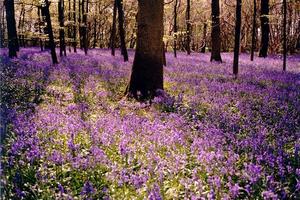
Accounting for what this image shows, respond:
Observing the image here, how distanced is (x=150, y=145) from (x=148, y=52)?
19.1 ft

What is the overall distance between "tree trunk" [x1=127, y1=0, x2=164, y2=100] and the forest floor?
28.4 inches

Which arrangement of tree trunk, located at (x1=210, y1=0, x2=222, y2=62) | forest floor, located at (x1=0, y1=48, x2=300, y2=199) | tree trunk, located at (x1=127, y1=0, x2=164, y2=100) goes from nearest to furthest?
forest floor, located at (x1=0, y1=48, x2=300, y2=199) < tree trunk, located at (x1=127, y1=0, x2=164, y2=100) < tree trunk, located at (x1=210, y1=0, x2=222, y2=62)

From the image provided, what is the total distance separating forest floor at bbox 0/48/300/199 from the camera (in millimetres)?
5560

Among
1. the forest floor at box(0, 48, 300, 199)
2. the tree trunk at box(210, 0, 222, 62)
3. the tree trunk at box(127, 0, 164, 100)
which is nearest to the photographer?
the forest floor at box(0, 48, 300, 199)

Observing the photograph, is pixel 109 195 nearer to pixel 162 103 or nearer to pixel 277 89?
pixel 162 103

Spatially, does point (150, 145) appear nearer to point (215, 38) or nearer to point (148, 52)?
point (148, 52)

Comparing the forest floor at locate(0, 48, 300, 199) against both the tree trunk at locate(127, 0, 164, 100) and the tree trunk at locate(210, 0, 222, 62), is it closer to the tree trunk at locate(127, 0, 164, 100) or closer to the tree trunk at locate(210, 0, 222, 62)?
the tree trunk at locate(127, 0, 164, 100)

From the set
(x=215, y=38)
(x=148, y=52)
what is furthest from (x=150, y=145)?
(x=215, y=38)

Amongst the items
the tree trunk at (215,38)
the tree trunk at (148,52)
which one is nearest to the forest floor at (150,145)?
the tree trunk at (148,52)

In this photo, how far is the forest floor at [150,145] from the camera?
5.56 m

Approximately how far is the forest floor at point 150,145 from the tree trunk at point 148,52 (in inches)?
28.4

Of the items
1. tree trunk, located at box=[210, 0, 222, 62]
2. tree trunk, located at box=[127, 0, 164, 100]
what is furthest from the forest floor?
tree trunk, located at box=[210, 0, 222, 62]

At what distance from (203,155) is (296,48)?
4389 cm

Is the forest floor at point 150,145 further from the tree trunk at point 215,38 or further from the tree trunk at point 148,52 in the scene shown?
the tree trunk at point 215,38
